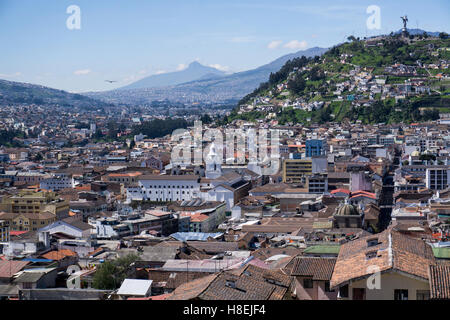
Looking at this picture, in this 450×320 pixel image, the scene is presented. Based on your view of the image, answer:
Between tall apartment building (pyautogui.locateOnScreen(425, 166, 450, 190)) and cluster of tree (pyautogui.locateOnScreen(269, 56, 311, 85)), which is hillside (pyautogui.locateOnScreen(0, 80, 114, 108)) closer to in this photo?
cluster of tree (pyautogui.locateOnScreen(269, 56, 311, 85))

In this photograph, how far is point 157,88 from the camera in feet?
311

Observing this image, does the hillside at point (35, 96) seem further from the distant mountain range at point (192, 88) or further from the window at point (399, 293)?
the window at point (399, 293)

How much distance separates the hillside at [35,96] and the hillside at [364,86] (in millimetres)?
21888

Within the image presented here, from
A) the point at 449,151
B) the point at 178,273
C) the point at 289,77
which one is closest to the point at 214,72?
the point at 289,77

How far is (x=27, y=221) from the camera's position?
13.1 meters

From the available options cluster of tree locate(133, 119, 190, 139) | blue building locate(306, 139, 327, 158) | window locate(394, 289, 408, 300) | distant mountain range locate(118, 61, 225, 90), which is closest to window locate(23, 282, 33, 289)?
window locate(394, 289, 408, 300)

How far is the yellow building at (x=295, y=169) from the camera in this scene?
19.0 meters

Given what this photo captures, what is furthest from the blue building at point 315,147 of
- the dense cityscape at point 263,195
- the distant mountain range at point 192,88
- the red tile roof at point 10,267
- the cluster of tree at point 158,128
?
the distant mountain range at point 192,88

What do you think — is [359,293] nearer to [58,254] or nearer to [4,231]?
[58,254]

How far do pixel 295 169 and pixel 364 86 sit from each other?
1485 cm

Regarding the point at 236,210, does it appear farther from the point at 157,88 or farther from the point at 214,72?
the point at 214,72

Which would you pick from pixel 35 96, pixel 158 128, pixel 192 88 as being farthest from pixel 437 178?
pixel 192 88

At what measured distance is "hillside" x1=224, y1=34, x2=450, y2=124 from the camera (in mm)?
30594

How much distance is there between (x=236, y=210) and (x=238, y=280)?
33.2 ft
